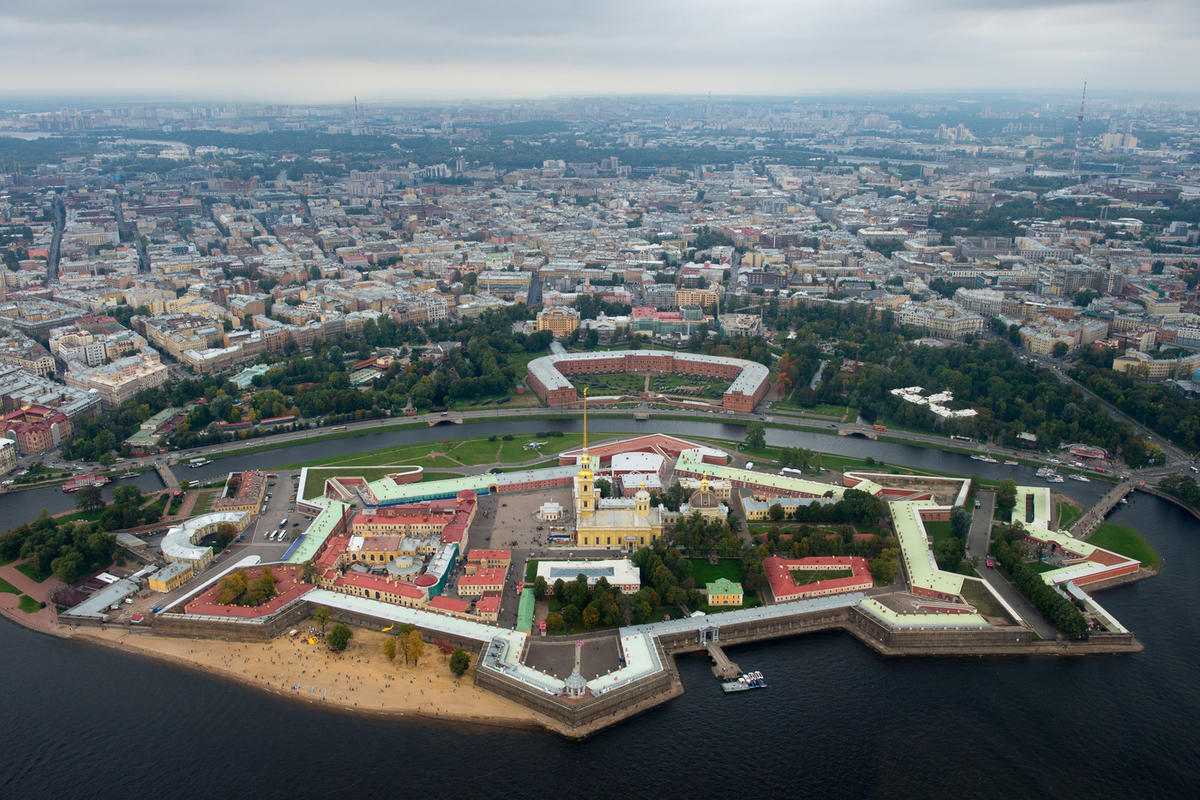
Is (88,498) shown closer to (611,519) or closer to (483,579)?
(483,579)

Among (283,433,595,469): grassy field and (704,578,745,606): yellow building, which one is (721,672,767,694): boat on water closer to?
(704,578,745,606): yellow building

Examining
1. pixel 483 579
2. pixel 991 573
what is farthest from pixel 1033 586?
pixel 483 579

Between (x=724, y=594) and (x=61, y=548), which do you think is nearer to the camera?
(x=724, y=594)

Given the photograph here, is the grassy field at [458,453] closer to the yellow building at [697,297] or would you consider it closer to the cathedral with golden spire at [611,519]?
the cathedral with golden spire at [611,519]

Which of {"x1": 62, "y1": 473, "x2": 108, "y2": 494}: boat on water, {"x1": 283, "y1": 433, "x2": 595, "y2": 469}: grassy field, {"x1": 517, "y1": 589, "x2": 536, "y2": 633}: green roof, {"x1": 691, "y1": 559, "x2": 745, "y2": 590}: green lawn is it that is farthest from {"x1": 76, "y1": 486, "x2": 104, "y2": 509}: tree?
{"x1": 691, "y1": 559, "x2": 745, "y2": 590}: green lawn

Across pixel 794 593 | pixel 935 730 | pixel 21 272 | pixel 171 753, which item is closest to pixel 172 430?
pixel 171 753

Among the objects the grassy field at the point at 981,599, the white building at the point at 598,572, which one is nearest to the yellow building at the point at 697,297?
the grassy field at the point at 981,599
